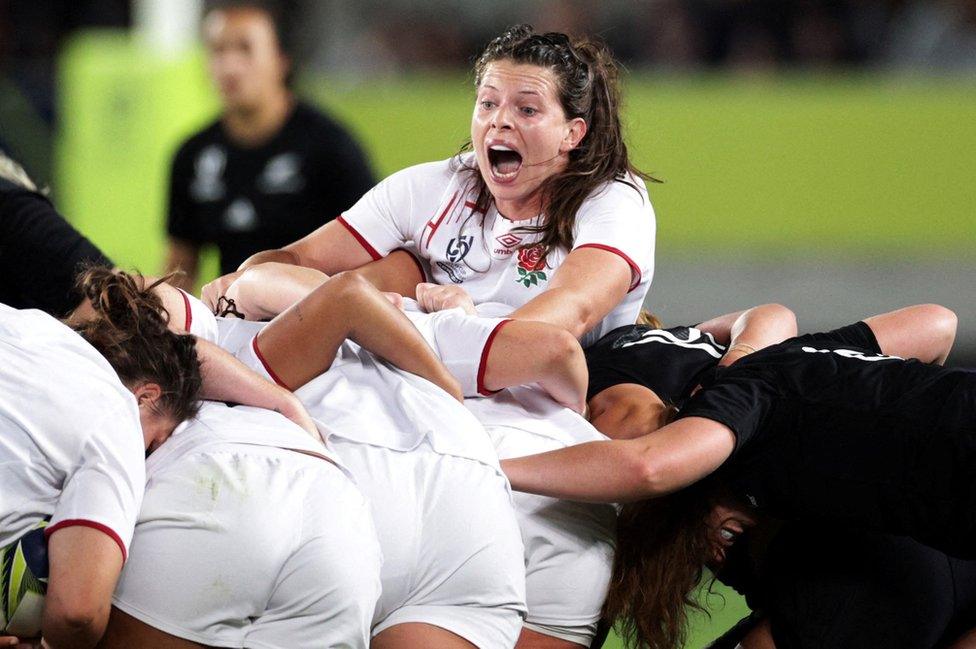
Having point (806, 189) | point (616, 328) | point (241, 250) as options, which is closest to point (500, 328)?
point (616, 328)

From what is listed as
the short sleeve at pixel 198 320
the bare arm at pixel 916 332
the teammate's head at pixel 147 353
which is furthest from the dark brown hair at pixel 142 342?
the bare arm at pixel 916 332

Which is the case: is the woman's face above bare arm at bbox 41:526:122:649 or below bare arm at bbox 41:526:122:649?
Answer: above

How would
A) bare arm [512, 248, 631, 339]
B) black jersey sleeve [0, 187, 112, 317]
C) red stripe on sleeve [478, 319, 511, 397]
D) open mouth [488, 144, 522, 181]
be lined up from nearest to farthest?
red stripe on sleeve [478, 319, 511, 397] → bare arm [512, 248, 631, 339] → open mouth [488, 144, 522, 181] → black jersey sleeve [0, 187, 112, 317]

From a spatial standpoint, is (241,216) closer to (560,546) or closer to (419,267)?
(419,267)

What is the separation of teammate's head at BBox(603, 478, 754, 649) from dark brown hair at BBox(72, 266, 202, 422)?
92 cm

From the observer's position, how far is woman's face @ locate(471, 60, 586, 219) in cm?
342

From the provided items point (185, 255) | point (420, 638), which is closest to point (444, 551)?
point (420, 638)

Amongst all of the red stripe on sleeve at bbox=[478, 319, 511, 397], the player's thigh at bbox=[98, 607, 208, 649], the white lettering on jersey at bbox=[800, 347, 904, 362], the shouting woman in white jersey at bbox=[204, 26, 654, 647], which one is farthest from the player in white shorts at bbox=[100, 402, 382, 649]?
the white lettering on jersey at bbox=[800, 347, 904, 362]

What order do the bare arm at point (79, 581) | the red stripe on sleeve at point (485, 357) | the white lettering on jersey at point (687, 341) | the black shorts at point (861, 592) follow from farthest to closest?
the white lettering on jersey at point (687, 341) < the red stripe on sleeve at point (485, 357) < the black shorts at point (861, 592) < the bare arm at point (79, 581)

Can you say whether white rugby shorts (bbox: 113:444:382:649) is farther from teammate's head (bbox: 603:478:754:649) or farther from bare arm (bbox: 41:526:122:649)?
teammate's head (bbox: 603:478:754:649)

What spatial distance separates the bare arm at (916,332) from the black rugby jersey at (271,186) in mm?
2521

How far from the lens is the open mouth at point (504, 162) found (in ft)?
11.3

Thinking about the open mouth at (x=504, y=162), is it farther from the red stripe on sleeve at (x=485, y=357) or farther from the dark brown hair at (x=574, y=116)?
the red stripe on sleeve at (x=485, y=357)

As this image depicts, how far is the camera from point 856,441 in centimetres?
269
